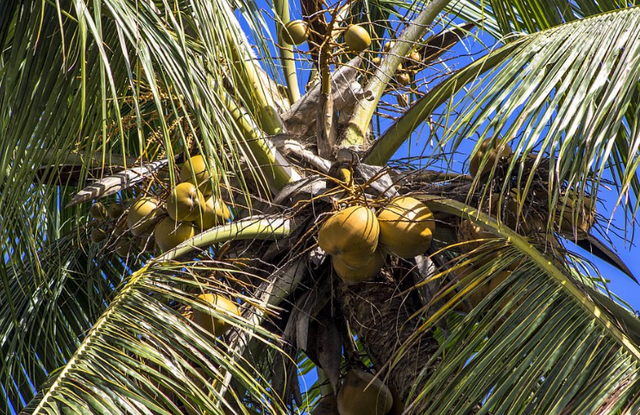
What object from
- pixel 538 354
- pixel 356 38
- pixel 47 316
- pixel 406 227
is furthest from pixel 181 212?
pixel 47 316

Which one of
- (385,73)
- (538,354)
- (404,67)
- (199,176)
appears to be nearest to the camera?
(538,354)

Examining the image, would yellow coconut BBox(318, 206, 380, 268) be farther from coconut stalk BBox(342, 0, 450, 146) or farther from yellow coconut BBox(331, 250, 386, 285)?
coconut stalk BBox(342, 0, 450, 146)

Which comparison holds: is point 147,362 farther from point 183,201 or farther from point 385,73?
point 385,73

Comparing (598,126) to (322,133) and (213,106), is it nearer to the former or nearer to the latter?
(213,106)

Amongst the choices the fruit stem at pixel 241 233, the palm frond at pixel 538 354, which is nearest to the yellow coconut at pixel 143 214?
the fruit stem at pixel 241 233

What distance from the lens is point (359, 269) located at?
2439mm

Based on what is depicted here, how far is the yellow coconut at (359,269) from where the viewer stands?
244cm

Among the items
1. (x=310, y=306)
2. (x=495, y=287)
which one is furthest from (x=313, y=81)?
(x=495, y=287)

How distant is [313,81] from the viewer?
3.51 meters

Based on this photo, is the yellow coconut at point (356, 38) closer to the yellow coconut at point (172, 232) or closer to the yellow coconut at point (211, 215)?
the yellow coconut at point (211, 215)

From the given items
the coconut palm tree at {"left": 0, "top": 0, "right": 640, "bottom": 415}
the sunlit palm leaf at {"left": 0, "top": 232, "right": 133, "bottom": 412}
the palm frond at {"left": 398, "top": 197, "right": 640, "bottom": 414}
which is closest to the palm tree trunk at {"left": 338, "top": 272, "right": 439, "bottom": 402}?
the coconut palm tree at {"left": 0, "top": 0, "right": 640, "bottom": 415}

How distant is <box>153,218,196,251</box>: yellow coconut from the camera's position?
2662 millimetres

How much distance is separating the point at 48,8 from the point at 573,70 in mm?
1490

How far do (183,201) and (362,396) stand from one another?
790mm
